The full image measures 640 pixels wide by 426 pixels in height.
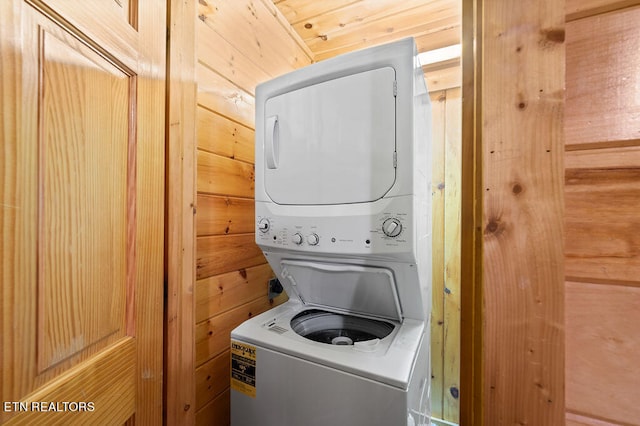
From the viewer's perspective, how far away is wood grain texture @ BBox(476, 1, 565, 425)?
0.58 m

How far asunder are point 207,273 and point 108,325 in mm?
553

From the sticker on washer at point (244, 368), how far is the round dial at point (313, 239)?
0.46 m

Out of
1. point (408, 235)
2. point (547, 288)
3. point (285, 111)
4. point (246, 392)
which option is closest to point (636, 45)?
point (547, 288)

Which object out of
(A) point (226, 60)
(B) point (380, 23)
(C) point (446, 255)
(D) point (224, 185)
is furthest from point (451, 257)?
(A) point (226, 60)

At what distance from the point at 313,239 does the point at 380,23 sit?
64.2 inches

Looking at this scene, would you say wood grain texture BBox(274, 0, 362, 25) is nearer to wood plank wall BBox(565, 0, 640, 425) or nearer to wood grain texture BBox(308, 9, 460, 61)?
wood grain texture BBox(308, 9, 460, 61)

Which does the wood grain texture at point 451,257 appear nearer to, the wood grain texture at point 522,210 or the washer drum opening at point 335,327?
the washer drum opening at point 335,327

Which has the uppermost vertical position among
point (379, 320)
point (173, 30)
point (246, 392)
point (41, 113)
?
point (173, 30)

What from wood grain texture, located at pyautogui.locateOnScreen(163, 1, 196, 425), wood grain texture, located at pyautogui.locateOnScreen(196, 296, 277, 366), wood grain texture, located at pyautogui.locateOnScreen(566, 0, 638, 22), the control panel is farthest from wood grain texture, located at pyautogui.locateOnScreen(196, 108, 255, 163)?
wood grain texture, located at pyautogui.locateOnScreen(566, 0, 638, 22)

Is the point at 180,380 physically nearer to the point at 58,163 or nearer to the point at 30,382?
the point at 30,382

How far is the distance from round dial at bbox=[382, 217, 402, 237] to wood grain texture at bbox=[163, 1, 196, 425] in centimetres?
76

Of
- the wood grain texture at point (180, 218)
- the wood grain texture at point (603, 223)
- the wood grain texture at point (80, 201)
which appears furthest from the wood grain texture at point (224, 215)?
the wood grain texture at point (603, 223)

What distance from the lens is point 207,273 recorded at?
130 cm

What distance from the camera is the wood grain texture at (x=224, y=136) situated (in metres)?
1.28
